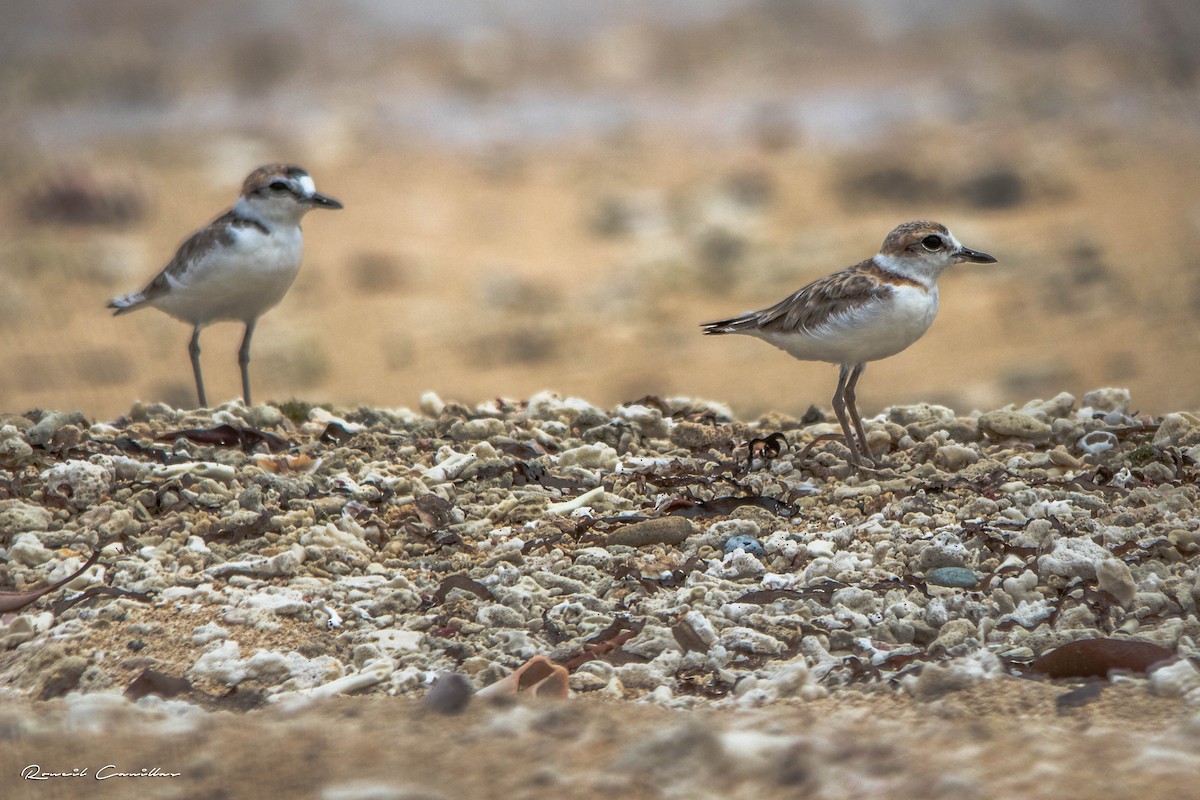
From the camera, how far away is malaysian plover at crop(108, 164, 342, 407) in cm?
782

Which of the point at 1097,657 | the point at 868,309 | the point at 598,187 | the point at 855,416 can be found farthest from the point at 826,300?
the point at 598,187

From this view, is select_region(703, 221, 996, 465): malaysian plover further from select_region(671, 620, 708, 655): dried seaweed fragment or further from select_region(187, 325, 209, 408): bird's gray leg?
select_region(187, 325, 209, 408): bird's gray leg

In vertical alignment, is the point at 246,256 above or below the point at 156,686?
above

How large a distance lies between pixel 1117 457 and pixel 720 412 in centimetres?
188

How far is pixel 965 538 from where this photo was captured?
479 centimetres

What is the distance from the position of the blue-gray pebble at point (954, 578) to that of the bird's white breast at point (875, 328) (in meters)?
1.50

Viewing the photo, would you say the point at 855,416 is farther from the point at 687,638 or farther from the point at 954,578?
the point at 687,638

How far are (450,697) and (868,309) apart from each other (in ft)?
9.95

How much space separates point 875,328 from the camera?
595 cm

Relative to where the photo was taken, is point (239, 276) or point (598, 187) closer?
point (239, 276)

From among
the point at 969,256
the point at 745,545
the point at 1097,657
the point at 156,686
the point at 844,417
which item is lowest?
the point at 1097,657

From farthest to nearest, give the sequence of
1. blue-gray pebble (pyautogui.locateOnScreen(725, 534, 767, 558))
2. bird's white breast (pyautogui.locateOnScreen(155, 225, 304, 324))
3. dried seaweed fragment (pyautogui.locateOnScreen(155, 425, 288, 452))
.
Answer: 1. bird's white breast (pyautogui.locateOnScreen(155, 225, 304, 324))
2. dried seaweed fragment (pyautogui.locateOnScreen(155, 425, 288, 452))
3. blue-gray pebble (pyautogui.locateOnScreen(725, 534, 767, 558))

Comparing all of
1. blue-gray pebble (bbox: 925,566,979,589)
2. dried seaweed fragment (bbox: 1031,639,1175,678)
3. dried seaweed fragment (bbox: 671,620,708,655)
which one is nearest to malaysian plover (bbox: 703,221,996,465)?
blue-gray pebble (bbox: 925,566,979,589)

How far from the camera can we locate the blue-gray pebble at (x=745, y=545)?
4.84 meters
